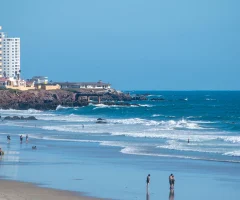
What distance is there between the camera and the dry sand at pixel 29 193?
22.6m

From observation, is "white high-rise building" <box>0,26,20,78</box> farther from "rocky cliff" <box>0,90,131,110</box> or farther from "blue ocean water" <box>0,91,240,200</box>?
"blue ocean water" <box>0,91,240,200</box>

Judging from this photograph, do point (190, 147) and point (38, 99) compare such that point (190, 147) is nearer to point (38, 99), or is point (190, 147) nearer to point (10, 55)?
point (38, 99)

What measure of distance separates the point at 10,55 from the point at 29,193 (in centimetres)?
15061

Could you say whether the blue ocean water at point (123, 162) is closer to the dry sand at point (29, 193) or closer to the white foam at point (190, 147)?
the white foam at point (190, 147)

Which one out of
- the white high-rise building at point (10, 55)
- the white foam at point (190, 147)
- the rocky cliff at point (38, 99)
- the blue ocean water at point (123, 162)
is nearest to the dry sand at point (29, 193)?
the blue ocean water at point (123, 162)

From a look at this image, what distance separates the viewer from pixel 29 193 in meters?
23.5

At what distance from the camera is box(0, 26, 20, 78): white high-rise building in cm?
16888

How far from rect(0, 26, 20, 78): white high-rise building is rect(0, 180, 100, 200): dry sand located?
474 feet

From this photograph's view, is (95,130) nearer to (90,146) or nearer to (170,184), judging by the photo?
(90,146)

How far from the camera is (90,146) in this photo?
1624 inches

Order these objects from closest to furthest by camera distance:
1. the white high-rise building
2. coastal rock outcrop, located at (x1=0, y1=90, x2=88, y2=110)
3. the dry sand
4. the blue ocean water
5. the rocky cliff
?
the dry sand
the blue ocean water
coastal rock outcrop, located at (x1=0, y1=90, x2=88, y2=110)
the rocky cliff
the white high-rise building

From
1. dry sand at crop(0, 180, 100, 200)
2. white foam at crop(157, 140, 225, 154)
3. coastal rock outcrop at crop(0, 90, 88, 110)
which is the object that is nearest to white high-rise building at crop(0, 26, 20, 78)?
coastal rock outcrop at crop(0, 90, 88, 110)

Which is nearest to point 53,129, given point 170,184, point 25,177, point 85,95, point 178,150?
point 178,150

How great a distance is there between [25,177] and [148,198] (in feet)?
21.8
